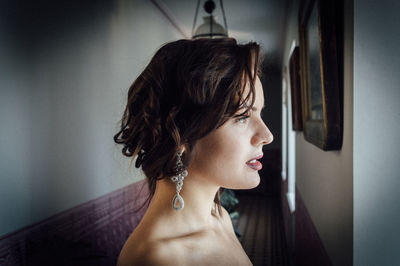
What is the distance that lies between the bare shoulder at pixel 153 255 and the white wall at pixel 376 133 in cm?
56

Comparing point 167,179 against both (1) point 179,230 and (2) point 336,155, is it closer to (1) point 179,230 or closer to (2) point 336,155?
(1) point 179,230

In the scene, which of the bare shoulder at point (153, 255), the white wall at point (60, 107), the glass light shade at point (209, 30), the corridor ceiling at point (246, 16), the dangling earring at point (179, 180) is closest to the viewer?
the bare shoulder at point (153, 255)

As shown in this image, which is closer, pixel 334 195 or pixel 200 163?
pixel 200 163

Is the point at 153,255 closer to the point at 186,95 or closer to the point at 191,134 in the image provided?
the point at 191,134

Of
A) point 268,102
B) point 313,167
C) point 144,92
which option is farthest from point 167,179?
point 268,102

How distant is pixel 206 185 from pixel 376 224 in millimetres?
539

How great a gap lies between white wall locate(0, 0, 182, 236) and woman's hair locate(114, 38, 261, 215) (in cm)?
63

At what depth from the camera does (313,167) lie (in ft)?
6.14

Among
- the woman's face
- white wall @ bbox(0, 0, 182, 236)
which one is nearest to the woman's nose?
the woman's face

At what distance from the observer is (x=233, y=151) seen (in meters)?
0.97

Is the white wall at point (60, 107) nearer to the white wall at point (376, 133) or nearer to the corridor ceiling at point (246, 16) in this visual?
the white wall at point (376, 133)

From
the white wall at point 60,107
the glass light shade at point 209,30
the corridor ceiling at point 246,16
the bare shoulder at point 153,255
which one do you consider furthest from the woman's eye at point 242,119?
the corridor ceiling at point 246,16

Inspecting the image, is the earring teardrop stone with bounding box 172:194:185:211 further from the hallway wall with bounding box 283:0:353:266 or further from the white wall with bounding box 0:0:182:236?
the white wall with bounding box 0:0:182:236

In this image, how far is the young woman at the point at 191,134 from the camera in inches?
36.7
